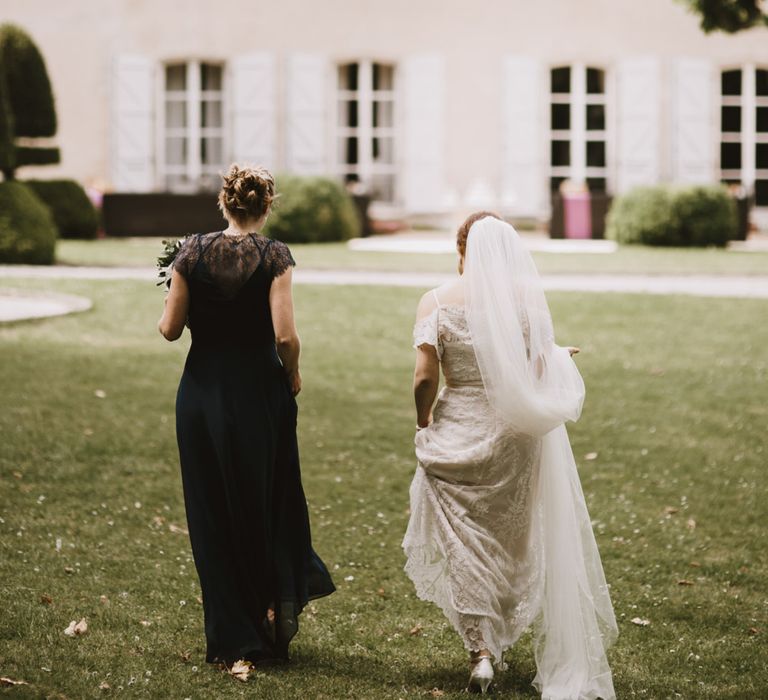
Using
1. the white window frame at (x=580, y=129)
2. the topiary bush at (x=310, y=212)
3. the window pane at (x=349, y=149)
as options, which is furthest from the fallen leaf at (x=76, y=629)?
the white window frame at (x=580, y=129)

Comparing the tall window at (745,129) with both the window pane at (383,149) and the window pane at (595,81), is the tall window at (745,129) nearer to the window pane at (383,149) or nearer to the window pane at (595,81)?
the window pane at (595,81)

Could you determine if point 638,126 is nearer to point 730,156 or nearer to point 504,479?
point 730,156

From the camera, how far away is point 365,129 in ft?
63.8

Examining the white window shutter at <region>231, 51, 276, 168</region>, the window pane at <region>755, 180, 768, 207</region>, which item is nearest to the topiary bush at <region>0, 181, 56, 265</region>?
the white window shutter at <region>231, 51, 276, 168</region>

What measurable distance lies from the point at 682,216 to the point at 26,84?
8.02 metres

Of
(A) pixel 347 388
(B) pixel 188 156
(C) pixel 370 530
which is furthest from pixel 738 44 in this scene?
(C) pixel 370 530

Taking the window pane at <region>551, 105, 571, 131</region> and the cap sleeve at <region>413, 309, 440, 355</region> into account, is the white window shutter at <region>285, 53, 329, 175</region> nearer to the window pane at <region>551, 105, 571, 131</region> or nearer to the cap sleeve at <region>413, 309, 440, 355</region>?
the window pane at <region>551, 105, 571, 131</region>

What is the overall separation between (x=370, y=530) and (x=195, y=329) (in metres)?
1.99

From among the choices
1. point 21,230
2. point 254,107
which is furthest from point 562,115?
point 21,230

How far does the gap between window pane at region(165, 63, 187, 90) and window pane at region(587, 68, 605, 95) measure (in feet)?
19.6

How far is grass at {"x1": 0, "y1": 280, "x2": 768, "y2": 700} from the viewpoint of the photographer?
386cm

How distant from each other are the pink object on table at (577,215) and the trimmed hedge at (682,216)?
3.43 feet

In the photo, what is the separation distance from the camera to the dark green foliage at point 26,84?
15.1 m

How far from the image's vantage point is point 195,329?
12.1 ft
